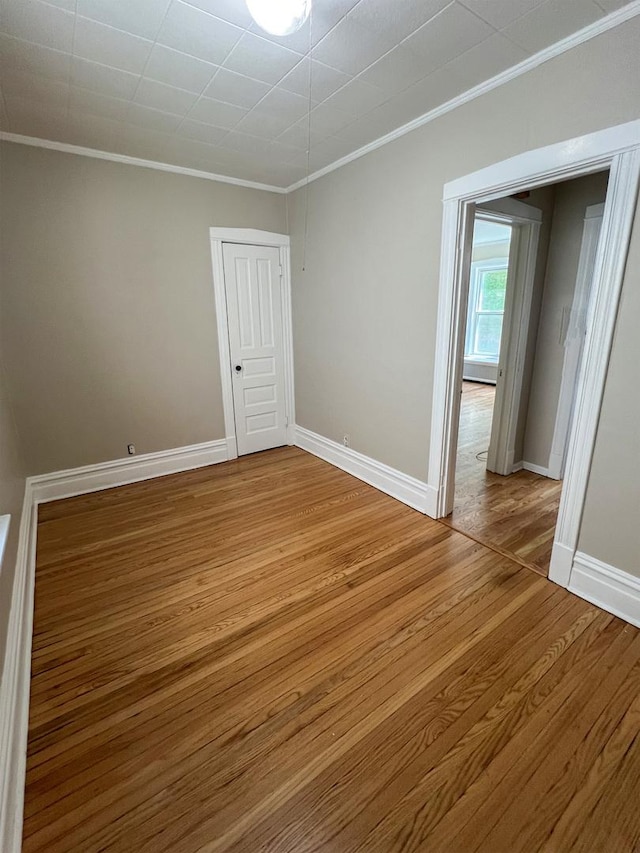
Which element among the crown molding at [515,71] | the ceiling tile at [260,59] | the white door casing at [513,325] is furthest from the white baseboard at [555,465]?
the ceiling tile at [260,59]

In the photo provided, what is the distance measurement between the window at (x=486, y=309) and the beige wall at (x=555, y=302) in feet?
14.6

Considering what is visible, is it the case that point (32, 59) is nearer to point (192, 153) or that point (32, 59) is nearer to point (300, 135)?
point (192, 153)

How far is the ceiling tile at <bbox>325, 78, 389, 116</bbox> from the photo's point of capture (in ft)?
7.02

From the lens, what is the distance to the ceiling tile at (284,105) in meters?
2.21

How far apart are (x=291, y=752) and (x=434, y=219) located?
2906 mm

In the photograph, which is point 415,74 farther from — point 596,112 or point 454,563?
point 454,563

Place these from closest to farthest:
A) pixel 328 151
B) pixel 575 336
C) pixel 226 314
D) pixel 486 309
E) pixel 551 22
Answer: pixel 551 22 → pixel 328 151 → pixel 575 336 → pixel 226 314 → pixel 486 309

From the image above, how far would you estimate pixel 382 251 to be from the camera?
9.71 feet

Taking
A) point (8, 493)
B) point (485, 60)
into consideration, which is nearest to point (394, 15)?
point (485, 60)

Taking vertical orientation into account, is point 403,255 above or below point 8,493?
above

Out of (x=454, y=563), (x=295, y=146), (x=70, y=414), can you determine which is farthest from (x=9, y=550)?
(x=295, y=146)

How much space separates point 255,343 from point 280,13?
2.86 m

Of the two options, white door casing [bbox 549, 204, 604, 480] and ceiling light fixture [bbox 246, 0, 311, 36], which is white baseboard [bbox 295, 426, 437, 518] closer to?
white door casing [bbox 549, 204, 604, 480]

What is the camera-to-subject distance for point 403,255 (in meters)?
2.79
